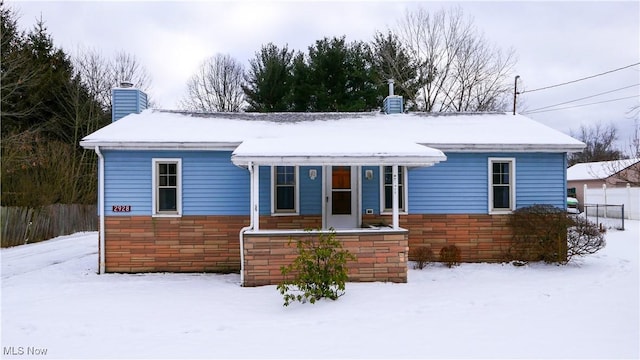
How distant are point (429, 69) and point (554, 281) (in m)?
19.5

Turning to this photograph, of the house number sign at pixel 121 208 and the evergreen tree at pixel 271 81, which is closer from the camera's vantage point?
the house number sign at pixel 121 208

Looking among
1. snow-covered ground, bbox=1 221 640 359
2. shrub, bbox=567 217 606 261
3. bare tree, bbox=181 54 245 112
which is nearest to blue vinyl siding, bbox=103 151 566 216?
shrub, bbox=567 217 606 261

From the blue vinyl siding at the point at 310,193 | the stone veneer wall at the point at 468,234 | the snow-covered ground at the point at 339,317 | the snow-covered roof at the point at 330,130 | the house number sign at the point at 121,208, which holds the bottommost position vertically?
the snow-covered ground at the point at 339,317

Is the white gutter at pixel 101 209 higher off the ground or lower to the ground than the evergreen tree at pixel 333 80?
lower

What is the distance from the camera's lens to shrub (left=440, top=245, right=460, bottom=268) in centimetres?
1023

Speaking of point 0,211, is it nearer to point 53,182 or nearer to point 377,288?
point 53,182

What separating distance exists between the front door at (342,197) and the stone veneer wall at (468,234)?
0.85 meters

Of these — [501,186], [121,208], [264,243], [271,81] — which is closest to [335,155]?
[264,243]

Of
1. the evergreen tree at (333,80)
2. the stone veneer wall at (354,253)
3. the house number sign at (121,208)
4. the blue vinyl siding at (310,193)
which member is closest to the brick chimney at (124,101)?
the house number sign at (121,208)

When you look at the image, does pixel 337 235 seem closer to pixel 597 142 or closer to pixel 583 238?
pixel 583 238

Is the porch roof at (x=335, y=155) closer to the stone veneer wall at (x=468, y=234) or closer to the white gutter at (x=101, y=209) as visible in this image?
the stone veneer wall at (x=468, y=234)

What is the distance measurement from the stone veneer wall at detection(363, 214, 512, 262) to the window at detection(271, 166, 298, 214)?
7.45ft

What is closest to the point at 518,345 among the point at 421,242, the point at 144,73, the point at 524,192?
the point at 421,242

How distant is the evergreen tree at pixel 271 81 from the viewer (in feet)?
85.4
